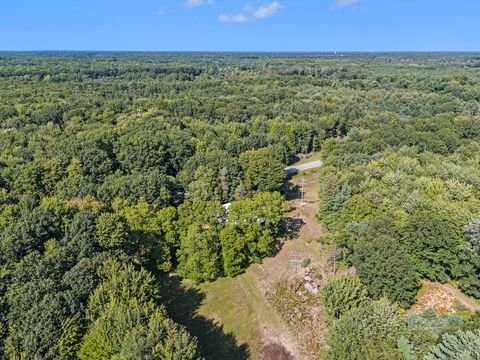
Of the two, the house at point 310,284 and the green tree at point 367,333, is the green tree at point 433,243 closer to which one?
the house at point 310,284

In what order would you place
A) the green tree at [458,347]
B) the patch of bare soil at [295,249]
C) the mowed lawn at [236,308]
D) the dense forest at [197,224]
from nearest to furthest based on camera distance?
the green tree at [458,347], the dense forest at [197,224], the mowed lawn at [236,308], the patch of bare soil at [295,249]

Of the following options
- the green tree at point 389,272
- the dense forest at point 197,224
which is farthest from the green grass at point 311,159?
the green tree at point 389,272

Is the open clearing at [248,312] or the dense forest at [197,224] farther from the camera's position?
the open clearing at [248,312]

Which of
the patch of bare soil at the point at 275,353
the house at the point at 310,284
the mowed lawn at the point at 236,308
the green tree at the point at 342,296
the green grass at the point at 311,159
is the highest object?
the green tree at the point at 342,296

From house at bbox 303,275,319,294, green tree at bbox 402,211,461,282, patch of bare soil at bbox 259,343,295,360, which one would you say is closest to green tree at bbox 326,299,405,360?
patch of bare soil at bbox 259,343,295,360

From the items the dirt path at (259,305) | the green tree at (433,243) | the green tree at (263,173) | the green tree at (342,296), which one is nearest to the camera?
the green tree at (342,296)

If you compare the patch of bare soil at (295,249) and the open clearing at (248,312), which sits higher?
the patch of bare soil at (295,249)

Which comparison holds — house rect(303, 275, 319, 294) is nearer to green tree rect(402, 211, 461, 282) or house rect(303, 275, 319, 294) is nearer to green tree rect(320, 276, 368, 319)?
green tree rect(320, 276, 368, 319)
